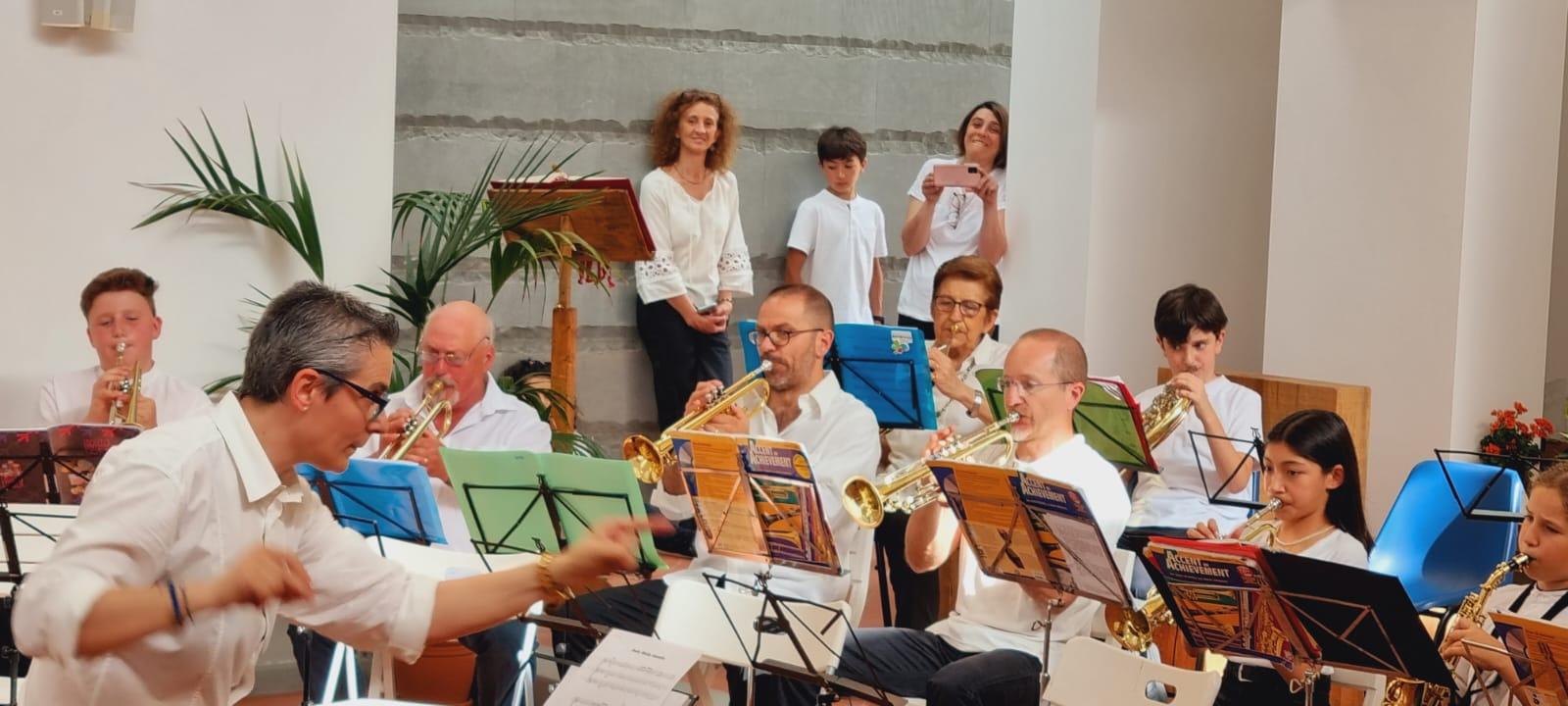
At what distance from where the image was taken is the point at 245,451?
2.52 meters

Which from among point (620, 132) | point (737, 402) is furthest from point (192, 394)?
point (620, 132)

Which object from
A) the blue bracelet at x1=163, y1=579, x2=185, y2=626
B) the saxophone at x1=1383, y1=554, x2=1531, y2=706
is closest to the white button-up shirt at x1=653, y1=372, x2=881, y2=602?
the saxophone at x1=1383, y1=554, x2=1531, y2=706

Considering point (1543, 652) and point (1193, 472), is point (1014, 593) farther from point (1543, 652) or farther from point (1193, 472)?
point (1193, 472)

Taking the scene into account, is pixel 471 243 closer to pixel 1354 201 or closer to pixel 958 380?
pixel 958 380

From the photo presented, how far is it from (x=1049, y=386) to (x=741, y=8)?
4857mm

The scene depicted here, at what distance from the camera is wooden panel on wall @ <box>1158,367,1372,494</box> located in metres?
5.68

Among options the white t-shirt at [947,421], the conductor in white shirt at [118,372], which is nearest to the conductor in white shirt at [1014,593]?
the white t-shirt at [947,421]

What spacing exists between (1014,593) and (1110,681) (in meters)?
0.66

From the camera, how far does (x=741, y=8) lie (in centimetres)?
865

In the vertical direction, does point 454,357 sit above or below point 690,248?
below

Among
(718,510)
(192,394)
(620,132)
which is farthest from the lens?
(620,132)

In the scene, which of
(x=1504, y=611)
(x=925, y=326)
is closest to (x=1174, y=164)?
(x=925, y=326)

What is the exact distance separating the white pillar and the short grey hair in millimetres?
4242

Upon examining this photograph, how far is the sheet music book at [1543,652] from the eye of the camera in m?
2.89
